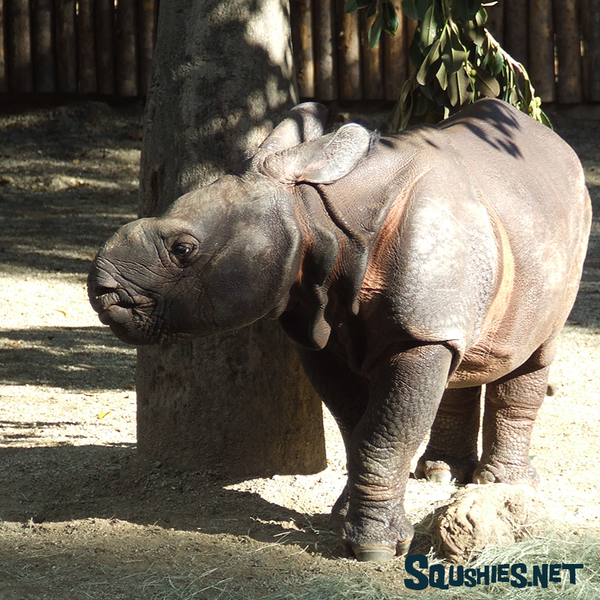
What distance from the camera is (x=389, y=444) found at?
3480 millimetres

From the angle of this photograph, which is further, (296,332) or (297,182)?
(296,332)

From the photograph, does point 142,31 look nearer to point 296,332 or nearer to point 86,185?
point 86,185

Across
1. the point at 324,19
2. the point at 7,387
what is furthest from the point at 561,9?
the point at 7,387

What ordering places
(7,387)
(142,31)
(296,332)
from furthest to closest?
(142,31) → (7,387) → (296,332)

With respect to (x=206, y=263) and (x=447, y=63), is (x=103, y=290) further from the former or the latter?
(x=447, y=63)

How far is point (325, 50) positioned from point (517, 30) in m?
2.43

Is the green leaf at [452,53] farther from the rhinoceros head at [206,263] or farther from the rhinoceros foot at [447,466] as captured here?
the rhinoceros foot at [447,466]

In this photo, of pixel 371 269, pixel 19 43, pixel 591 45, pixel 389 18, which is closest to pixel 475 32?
pixel 389 18

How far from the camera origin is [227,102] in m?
4.39

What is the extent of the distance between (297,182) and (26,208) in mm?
8032

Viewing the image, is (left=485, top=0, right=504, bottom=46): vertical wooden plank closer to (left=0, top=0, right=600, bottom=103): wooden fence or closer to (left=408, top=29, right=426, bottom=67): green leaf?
(left=0, top=0, right=600, bottom=103): wooden fence

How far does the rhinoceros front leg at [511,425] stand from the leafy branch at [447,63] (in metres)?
1.44

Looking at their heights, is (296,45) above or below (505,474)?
above

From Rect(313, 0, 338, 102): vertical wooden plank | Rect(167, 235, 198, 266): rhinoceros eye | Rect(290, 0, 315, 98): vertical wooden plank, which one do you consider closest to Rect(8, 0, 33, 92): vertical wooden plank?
Rect(290, 0, 315, 98): vertical wooden plank
